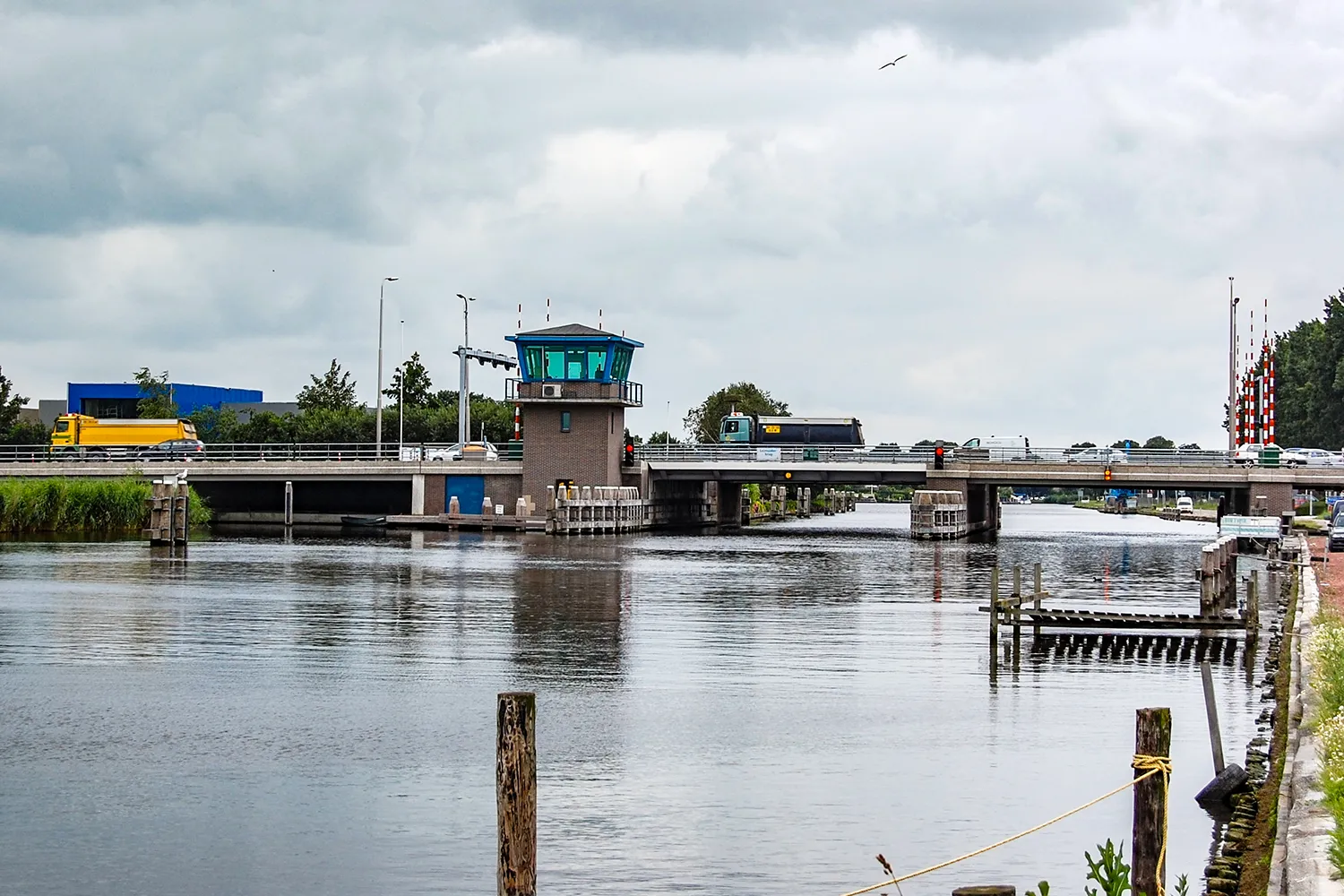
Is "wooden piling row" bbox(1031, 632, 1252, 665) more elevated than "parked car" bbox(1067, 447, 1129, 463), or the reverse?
"parked car" bbox(1067, 447, 1129, 463)

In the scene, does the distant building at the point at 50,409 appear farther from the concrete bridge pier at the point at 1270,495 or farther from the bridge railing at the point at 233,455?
the concrete bridge pier at the point at 1270,495

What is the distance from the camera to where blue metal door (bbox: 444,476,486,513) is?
102375mm

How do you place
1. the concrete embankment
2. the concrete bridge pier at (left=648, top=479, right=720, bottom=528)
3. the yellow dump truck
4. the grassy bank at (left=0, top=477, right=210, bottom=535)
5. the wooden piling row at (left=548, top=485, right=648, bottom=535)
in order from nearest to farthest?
1. the concrete embankment
2. the grassy bank at (left=0, top=477, right=210, bottom=535)
3. the wooden piling row at (left=548, top=485, right=648, bottom=535)
4. the concrete bridge pier at (left=648, top=479, right=720, bottom=528)
5. the yellow dump truck

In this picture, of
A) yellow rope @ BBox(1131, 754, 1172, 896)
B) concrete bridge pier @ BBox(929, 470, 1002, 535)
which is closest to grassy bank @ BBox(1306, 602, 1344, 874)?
yellow rope @ BBox(1131, 754, 1172, 896)

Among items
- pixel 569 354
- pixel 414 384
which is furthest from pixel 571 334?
pixel 414 384

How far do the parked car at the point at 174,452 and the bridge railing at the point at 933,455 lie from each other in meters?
29.0

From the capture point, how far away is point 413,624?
1569 inches

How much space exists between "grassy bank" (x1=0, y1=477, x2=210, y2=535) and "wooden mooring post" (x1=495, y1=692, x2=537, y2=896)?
259 ft

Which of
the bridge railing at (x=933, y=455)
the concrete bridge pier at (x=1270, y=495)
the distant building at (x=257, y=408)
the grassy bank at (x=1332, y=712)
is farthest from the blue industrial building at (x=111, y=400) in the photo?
the grassy bank at (x=1332, y=712)

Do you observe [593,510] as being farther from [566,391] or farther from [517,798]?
[517,798]

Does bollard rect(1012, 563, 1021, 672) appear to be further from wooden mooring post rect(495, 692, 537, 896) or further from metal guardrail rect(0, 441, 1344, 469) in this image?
metal guardrail rect(0, 441, 1344, 469)

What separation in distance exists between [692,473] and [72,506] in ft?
121

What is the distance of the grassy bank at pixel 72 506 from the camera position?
282ft

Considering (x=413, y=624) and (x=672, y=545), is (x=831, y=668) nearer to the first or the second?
(x=413, y=624)
